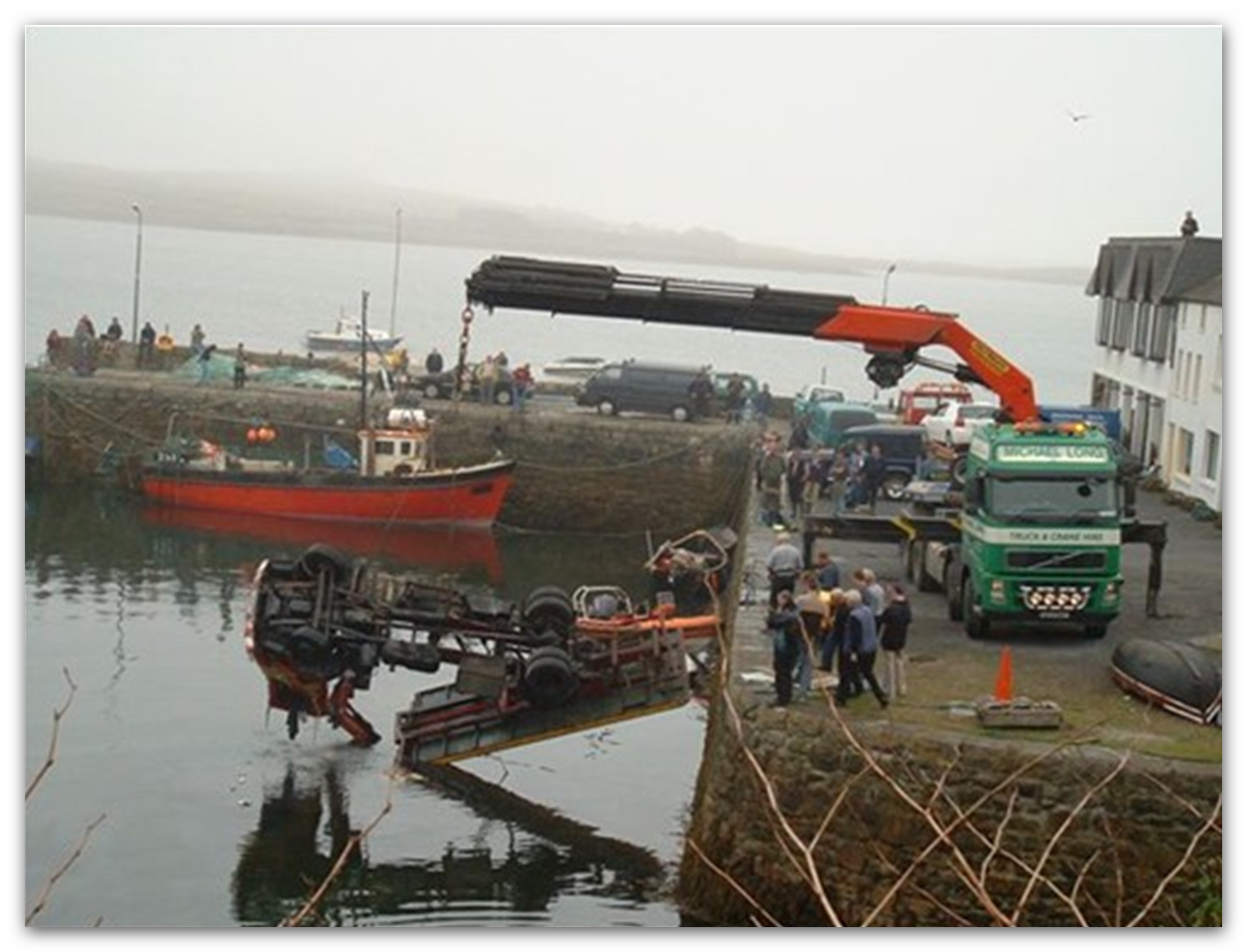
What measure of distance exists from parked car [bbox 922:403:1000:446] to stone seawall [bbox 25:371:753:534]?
485 centimetres

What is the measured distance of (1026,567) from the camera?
20.6 meters

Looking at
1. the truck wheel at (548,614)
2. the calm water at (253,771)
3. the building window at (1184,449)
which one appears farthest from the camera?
the building window at (1184,449)

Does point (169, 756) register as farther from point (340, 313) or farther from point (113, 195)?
point (340, 313)

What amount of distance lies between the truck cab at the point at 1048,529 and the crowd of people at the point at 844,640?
51.7 inches

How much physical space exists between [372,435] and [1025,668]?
24279mm

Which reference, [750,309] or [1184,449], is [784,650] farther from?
[1184,449]

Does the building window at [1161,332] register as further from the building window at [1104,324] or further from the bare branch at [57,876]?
the bare branch at [57,876]

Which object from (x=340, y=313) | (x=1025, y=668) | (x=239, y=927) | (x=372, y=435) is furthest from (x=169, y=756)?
(x=340, y=313)

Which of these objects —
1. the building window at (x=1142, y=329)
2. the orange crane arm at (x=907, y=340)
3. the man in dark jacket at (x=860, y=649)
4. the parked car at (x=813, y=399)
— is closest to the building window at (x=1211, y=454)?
the building window at (x=1142, y=329)

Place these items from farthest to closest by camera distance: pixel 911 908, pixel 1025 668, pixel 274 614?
1. pixel 274 614
2. pixel 1025 668
3. pixel 911 908

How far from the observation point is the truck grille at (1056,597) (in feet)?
68.0

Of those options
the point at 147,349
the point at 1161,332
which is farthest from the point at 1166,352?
the point at 147,349

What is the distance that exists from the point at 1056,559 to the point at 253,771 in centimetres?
816

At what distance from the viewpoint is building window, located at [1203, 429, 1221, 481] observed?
3105 centimetres
